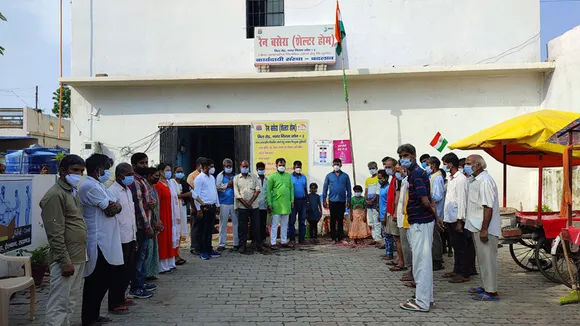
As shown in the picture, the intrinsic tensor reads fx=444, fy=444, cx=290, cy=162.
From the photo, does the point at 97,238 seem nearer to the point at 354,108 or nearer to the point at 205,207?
the point at 205,207

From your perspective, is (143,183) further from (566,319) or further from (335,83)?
(335,83)

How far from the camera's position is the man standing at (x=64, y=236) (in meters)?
4.16

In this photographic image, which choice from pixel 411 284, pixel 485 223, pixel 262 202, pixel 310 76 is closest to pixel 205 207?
pixel 262 202

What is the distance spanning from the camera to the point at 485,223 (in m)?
5.55

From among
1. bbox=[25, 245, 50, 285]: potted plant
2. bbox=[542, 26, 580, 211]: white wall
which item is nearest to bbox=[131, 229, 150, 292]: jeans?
bbox=[25, 245, 50, 285]: potted plant

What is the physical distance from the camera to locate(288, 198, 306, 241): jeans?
10.1 metres

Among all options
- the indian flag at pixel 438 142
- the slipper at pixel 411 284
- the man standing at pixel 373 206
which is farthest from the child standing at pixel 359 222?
the slipper at pixel 411 284

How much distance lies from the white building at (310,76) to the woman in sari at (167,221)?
180 inches

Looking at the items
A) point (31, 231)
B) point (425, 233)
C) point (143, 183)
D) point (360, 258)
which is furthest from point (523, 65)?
point (31, 231)

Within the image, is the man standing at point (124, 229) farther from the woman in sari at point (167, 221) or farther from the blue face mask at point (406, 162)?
the blue face mask at point (406, 162)

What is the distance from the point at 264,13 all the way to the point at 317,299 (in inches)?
357

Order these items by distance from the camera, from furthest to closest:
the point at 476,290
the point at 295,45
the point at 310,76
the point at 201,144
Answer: the point at 201,144 → the point at 295,45 → the point at 310,76 → the point at 476,290

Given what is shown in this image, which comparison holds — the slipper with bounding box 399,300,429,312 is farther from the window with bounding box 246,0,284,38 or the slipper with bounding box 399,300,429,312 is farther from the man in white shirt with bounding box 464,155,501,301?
the window with bounding box 246,0,284,38

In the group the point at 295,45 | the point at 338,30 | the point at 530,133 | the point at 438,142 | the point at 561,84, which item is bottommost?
the point at 530,133
